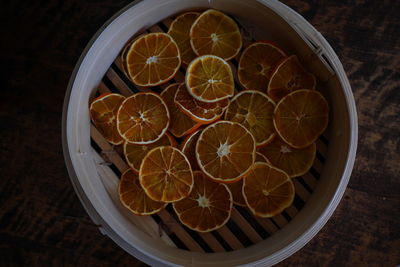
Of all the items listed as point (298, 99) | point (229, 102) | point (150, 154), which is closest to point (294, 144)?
point (298, 99)

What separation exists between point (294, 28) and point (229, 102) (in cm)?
33

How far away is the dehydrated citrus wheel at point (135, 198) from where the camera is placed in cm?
134

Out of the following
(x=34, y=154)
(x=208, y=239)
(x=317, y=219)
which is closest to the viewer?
(x=317, y=219)

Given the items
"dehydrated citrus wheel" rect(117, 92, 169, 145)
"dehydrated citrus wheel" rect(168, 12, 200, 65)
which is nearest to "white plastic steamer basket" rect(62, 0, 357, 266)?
"dehydrated citrus wheel" rect(168, 12, 200, 65)

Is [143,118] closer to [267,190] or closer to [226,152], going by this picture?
[226,152]

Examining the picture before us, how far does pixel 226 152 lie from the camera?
50.6 inches

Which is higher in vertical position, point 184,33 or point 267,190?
point 184,33

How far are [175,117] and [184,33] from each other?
0.32 m

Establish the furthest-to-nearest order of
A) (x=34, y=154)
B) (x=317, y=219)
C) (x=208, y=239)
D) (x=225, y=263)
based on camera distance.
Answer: (x=34, y=154), (x=208, y=239), (x=225, y=263), (x=317, y=219)

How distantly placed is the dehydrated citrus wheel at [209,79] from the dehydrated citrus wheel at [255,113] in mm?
89

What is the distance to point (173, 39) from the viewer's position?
4.59 ft

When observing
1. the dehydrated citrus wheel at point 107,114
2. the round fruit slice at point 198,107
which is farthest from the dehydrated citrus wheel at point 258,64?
the dehydrated citrus wheel at point 107,114

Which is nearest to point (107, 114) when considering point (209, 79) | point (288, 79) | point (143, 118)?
point (143, 118)

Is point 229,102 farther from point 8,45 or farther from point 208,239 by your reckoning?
point 8,45
